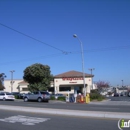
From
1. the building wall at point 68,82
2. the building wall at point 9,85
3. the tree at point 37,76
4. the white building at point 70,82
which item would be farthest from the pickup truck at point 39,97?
the building wall at point 9,85

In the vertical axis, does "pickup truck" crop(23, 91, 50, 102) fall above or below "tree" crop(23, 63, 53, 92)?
below

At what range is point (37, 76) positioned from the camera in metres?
47.3

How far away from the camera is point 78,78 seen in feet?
188

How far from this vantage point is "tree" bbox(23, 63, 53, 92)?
4691cm

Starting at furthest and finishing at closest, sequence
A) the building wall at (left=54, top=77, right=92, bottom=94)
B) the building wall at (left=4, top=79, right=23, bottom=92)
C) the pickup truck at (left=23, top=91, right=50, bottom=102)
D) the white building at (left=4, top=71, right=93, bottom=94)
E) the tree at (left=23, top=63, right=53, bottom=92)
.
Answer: the building wall at (left=4, top=79, right=23, bottom=92), the building wall at (left=54, top=77, right=92, bottom=94), the white building at (left=4, top=71, right=93, bottom=94), the tree at (left=23, top=63, right=53, bottom=92), the pickup truck at (left=23, top=91, right=50, bottom=102)

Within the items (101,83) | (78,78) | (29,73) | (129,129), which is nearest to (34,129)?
(129,129)

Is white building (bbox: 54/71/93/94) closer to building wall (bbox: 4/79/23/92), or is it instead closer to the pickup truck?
the pickup truck

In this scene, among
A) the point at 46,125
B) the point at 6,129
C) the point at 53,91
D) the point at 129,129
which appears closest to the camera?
the point at 129,129

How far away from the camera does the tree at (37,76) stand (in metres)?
46.9

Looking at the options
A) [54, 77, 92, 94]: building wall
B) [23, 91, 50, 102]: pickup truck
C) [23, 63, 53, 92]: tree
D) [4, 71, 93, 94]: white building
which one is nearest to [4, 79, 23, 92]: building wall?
[4, 71, 93, 94]: white building

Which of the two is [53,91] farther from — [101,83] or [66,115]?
[101,83]

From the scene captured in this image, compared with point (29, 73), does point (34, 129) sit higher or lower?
lower

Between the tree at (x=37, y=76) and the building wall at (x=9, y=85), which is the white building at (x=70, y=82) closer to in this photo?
the tree at (x=37, y=76)

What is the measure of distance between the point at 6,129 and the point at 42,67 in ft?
129
